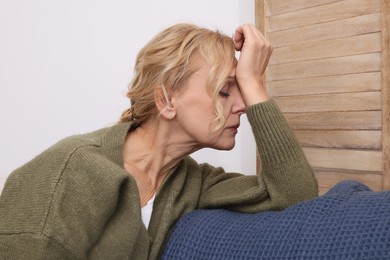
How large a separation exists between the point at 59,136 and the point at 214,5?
75cm

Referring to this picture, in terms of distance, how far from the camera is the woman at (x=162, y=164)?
2.85ft

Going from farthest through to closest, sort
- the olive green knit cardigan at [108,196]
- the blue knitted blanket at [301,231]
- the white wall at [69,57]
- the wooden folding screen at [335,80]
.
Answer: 1. the white wall at [69,57]
2. the wooden folding screen at [335,80]
3. the olive green knit cardigan at [108,196]
4. the blue knitted blanket at [301,231]

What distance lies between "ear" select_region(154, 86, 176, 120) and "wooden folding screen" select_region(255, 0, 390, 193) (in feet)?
2.00

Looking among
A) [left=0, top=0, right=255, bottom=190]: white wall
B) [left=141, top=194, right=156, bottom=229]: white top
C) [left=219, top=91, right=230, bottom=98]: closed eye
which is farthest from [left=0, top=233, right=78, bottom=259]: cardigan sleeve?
[left=0, top=0, right=255, bottom=190]: white wall

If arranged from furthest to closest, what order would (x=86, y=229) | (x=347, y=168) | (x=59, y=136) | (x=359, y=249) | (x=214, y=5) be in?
1. (x=214, y=5)
2. (x=59, y=136)
3. (x=347, y=168)
4. (x=86, y=229)
5. (x=359, y=249)

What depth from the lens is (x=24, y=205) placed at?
870 millimetres

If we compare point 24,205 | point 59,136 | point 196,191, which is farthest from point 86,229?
point 59,136

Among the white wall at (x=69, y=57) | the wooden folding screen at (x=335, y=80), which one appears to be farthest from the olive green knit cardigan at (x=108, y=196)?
the white wall at (x=69, y=57)

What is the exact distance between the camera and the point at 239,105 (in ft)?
3.65

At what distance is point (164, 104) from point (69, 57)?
615 millimetres

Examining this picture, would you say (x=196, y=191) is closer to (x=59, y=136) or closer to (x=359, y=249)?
(x=359, y=249)

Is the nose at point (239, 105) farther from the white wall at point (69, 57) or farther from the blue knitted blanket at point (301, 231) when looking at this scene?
the white wall at point (69, 57)

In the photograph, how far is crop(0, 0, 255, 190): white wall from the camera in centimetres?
148

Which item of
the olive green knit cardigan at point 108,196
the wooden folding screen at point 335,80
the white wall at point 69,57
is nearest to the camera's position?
the olive green knit cardigan at point 108,196
